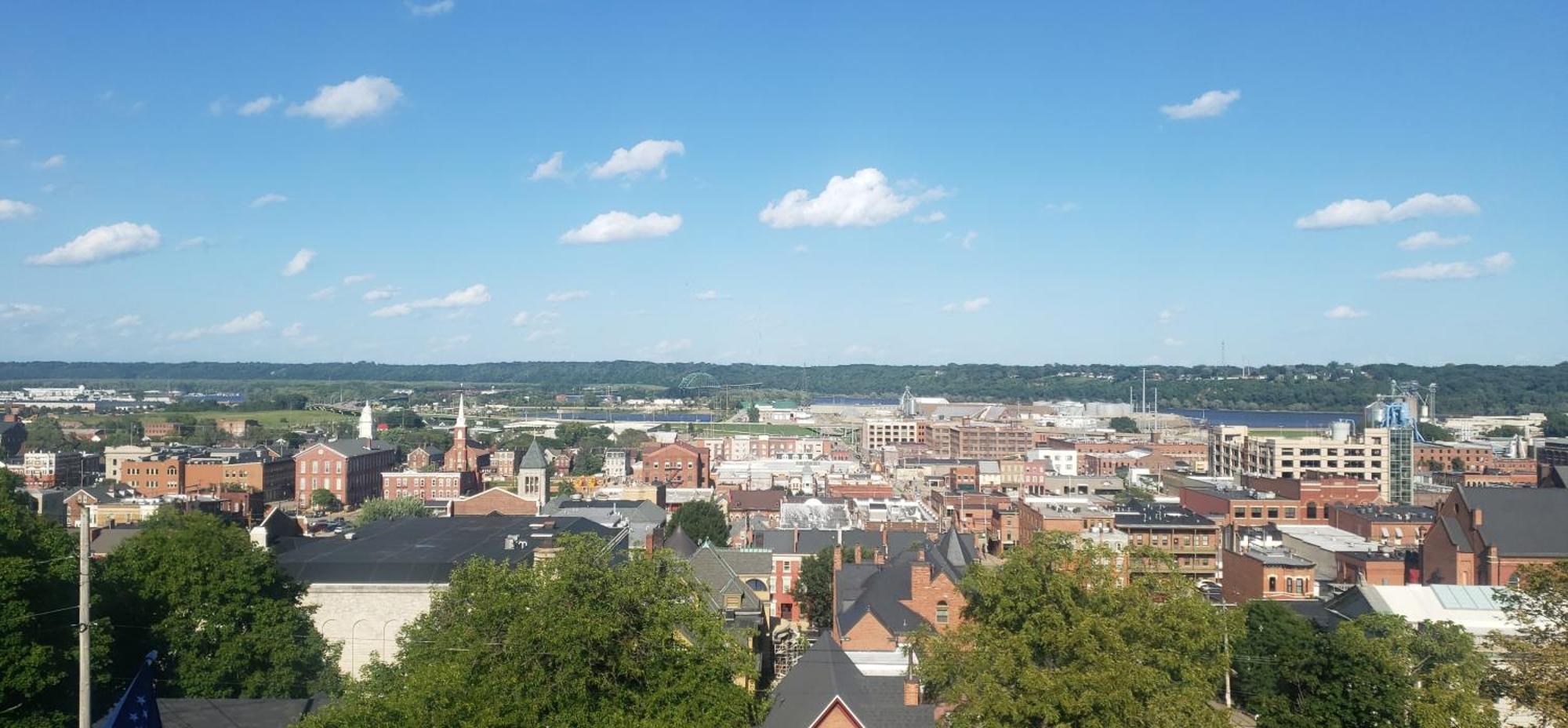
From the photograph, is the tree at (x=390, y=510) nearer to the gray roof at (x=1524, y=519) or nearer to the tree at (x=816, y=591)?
the tree at (x=816, y=591)

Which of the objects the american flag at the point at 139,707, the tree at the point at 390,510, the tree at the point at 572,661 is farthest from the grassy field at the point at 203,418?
the american flag at the point at 139,707

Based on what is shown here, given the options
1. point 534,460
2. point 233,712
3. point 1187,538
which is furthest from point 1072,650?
point 534,460

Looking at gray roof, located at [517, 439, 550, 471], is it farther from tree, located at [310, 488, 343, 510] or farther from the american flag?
the american flag

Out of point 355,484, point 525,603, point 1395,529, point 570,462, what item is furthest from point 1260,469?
point 525,603

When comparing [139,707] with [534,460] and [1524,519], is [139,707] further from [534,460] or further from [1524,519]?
[534,460]

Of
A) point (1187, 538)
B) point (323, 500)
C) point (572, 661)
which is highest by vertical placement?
point (572, 661)

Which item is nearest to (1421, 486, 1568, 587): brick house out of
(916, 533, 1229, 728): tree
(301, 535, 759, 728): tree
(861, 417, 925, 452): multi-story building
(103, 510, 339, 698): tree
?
(916, 533, 1229, 728): tree
